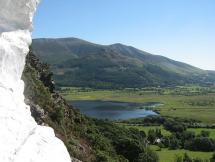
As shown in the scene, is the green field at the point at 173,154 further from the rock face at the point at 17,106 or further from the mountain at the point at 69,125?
the rock face at the point at 17,106

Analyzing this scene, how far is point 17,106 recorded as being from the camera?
56.4 feet

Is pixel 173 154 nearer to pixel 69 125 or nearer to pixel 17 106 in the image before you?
pixel 69 125

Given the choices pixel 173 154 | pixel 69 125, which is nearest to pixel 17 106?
pixel 69 125

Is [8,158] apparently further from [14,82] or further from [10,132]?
[14,82]

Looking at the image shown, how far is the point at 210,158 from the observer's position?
372 feet

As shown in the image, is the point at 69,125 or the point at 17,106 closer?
the point at 17,106

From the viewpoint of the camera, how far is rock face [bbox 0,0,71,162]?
1448 centimetres

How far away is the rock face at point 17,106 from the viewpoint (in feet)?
47.5

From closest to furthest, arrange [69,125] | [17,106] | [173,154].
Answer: [17,106] → [69,125] → [173,154]

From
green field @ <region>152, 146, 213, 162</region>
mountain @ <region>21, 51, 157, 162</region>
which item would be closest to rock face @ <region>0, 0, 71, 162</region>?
mountain @ <region>21, 51, 157, 162</region>

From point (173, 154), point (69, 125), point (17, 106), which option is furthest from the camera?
point (173, 154)

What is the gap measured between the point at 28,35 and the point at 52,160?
24.1ft

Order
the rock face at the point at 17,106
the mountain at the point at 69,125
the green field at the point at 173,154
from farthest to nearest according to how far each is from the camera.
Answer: the green field at the point at 173,154 → the mountain at the point at 69,125 → the rock face at the point at 17,106

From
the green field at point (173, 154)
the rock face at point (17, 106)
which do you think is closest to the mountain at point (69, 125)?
the rock face at point (17, 106)
